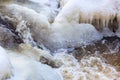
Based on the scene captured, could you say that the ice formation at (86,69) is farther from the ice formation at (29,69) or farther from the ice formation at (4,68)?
the ice formation at (4,68)

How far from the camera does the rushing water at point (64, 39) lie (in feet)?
13.8

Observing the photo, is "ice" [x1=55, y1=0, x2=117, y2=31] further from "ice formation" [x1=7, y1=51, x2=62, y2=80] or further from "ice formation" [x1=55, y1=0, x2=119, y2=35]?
"ice formation" [x1=7, y1=51, x2=62, y2=80]

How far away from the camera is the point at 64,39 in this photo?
4852 mm

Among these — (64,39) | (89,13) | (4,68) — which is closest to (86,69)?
(64,39)

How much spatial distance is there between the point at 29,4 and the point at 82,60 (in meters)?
1.68

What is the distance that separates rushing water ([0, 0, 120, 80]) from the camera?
4203 millimetres

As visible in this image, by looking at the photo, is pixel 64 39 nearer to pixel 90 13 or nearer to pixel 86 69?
pixel 90 13

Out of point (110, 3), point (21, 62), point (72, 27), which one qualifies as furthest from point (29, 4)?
point (21, 62)

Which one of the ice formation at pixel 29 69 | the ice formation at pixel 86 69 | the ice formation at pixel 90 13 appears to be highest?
the ice formation at pixel 90 13

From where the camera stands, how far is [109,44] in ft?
16.4

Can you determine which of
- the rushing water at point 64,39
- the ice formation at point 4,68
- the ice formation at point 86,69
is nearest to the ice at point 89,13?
the rushing water at point 64,39

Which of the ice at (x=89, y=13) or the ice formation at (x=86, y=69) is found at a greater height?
the ice at (x=89, y=13)

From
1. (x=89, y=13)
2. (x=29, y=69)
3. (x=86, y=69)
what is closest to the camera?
(x=29, y=69)

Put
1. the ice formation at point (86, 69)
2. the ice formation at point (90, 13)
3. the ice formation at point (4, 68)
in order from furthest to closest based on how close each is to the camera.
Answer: the ice formation at point (90, 13), the ice formation at point (86, 69), the ice formation at point (4, 68)
